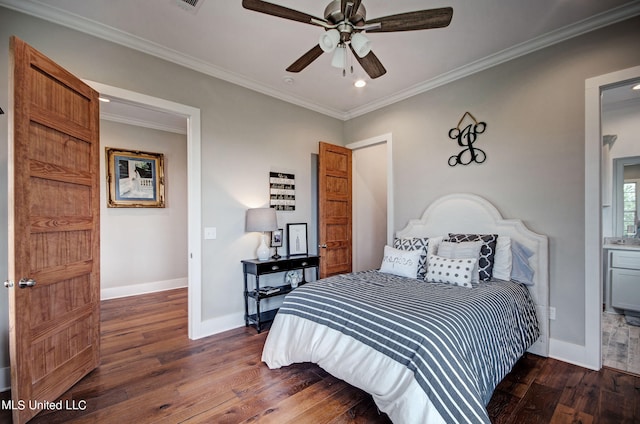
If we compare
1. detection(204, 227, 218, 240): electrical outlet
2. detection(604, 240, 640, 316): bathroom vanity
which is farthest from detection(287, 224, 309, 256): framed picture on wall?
detection(604, 240, 640, 316): bathroom vanity

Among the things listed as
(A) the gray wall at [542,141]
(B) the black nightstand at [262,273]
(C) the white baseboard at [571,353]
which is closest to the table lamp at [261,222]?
(B) the black nightstand at [262,273]

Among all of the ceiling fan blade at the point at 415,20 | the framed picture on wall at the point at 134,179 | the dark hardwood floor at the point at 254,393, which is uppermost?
the ceiling fan blade at the point at 415,20

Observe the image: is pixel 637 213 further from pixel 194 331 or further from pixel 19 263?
pixel 19 263

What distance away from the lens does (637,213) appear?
3.95 meters

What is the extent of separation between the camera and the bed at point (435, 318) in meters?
1.53

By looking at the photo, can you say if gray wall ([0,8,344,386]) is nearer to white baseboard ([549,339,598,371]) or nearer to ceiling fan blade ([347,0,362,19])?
ceiling fan blade ([347,0,362,19])

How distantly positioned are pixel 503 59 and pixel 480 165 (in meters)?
1.06

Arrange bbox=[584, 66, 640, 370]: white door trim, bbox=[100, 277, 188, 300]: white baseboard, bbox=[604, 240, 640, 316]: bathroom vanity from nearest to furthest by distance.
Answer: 1. bbox=[584, 66, 640, 370]: white door trim
2. bbox=[604, 240, 640, 316]: bathroom vanity
3. bbox=[100, 277, 188, 300]: white baseboard

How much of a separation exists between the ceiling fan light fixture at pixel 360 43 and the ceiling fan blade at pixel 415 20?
0.09 m

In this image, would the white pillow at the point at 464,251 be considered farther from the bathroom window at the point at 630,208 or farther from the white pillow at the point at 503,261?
the bathroom window at the point at 630,208

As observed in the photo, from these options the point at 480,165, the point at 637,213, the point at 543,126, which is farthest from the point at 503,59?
the point at 637,213

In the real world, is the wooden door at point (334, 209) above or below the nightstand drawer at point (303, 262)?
above

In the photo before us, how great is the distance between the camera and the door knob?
68.4 inches

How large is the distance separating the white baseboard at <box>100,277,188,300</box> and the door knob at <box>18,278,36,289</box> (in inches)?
124
